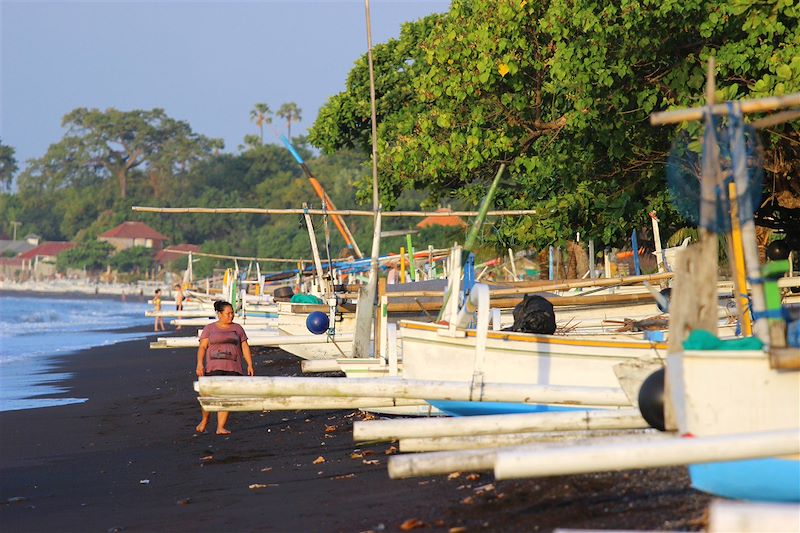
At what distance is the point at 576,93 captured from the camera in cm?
1822

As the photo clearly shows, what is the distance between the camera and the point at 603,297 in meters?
19.3

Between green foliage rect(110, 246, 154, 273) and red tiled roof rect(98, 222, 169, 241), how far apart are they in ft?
6.08

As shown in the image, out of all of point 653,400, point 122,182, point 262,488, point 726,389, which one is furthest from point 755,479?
point 122,182

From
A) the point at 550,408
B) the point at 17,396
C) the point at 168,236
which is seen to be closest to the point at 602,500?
the point at 550,408

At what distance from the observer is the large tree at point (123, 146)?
15638cm

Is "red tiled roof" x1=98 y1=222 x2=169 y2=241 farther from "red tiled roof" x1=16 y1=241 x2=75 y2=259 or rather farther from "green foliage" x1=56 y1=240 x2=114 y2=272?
"red tiled roof" x1=16 y1=241 x2=75 y2=259

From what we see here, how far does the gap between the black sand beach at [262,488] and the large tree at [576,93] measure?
6.26 m

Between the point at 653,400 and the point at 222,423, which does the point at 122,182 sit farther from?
the point at 653,400

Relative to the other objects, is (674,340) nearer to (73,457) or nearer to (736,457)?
(736,457)

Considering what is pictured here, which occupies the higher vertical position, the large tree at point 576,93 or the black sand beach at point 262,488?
the large tree at point 576,93

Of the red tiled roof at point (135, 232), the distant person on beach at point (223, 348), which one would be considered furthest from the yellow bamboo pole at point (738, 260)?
the red tiled roof at point (135, 232)

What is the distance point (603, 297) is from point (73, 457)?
8.87 meters

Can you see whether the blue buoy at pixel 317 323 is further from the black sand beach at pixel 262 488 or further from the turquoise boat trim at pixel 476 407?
the turquoise boat trim at pixel 476 407

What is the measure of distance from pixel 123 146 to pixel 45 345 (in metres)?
125
